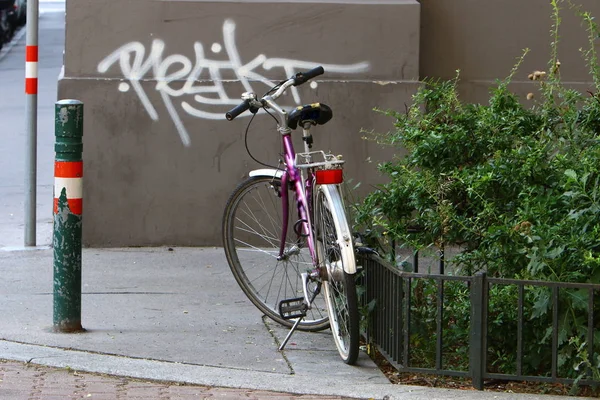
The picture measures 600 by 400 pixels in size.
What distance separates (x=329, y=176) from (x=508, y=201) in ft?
2.95

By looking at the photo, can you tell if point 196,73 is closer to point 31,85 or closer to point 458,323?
point 31,85

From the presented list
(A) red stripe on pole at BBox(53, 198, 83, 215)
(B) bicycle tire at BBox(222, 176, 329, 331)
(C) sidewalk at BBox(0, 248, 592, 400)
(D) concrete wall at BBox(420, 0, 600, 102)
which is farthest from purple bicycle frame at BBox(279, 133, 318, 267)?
(D) concrete wall at BBox(420, 0, 600, 102)

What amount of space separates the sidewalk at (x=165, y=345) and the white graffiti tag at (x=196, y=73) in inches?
49.6

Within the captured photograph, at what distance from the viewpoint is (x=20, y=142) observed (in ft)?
39.8

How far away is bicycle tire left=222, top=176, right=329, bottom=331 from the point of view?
5.83m

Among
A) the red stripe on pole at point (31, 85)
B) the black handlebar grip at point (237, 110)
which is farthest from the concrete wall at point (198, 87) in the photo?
the black handlebar grip at point (237, 110)

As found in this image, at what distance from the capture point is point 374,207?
560 centimetres

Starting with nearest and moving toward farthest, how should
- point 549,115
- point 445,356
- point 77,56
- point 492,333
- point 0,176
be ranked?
point 492,333, point 445,356, point 549,115, point 77,56, point 0,176

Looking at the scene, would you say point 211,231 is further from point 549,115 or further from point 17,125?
point 17,125

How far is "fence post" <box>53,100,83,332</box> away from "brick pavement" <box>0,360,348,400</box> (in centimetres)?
65

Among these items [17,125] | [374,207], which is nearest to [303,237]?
[374,207]

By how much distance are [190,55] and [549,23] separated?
9.12 ft

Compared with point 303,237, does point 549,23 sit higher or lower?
higher

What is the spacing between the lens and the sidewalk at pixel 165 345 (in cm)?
474
